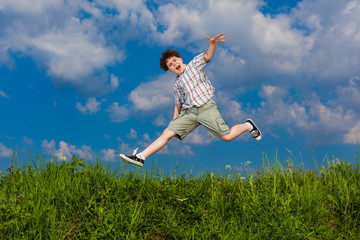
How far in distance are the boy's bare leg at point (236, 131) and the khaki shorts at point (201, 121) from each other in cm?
10

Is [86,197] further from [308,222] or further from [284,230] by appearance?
[308,222]

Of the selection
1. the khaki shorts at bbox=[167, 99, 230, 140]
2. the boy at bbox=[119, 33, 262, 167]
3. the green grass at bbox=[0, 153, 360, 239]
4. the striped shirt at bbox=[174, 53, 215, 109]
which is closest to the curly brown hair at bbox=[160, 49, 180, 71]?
the boy at bbox=[119, 33, 262, 167]

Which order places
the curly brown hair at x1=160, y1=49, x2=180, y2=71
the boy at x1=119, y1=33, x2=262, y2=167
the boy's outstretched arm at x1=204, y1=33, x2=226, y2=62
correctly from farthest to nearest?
the curly brown hair at x1=160, y1=49, x2=180, y2=71, the boy at x1=119, y1=33, x2=262, y2=167, the boy's outstretched arm at x1=204, y1=33, x2=226, y2=62

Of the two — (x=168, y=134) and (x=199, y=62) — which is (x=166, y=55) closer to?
(x=199, y=62)

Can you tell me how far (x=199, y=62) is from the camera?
21.2ft

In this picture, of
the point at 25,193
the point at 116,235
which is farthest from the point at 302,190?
the point at 25,193

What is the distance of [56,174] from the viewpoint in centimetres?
467

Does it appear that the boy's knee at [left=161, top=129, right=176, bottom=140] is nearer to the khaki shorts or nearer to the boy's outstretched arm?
the khaki shorts

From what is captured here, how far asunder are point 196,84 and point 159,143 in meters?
1.45

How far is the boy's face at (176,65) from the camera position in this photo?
6.73m

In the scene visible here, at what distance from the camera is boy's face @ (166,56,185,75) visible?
6727 millimetres

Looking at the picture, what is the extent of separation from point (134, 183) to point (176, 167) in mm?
811

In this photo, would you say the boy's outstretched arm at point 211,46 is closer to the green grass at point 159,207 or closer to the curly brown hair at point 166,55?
the curly brown hair at point 166,55

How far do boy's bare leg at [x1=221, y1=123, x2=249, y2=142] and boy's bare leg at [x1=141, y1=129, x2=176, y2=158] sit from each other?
3.71 feet
